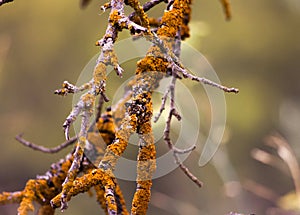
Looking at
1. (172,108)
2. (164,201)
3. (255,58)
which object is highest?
(255,58)

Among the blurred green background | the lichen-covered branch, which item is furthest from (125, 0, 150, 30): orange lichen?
the blurred green background

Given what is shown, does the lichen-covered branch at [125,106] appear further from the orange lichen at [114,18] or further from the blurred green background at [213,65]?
the blurred green background at [213,65]

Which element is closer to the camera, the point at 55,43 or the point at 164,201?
the point at 164,201

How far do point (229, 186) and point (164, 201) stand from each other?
197 centimetres

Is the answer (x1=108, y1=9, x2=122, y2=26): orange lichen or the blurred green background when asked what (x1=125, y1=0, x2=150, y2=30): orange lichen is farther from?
the blurred green background

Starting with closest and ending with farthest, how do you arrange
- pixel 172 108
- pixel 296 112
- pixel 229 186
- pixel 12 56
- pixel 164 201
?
pixel 172 108
pixel 229 186
pixel 296 112
pixel 164 201
pixel 12 56

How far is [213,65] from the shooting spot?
5.00 meters

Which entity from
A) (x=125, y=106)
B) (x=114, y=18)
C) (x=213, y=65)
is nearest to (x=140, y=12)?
(x=114, y=18)

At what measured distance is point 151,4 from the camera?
1.10m

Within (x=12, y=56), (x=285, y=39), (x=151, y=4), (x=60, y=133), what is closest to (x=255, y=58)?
(x=285, y=39)

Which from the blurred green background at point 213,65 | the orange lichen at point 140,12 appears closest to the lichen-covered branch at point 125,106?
the orange lichen at point 140,12

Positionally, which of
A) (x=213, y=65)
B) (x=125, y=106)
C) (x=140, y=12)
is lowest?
(x=125, y=106)

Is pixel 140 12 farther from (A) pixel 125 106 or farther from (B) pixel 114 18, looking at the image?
(A) pixel 125 106

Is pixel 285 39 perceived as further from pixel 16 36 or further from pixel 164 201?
pixel 16 36
